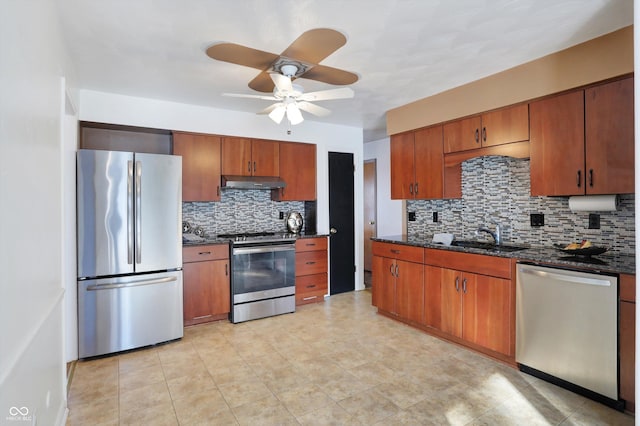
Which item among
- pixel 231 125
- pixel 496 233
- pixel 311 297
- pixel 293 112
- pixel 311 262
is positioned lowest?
pixel 311 297

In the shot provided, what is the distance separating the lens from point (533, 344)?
260 cm

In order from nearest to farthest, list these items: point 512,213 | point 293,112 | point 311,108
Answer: point 293,112 < point 311,108 < point 512,213

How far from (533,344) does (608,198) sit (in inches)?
46.4

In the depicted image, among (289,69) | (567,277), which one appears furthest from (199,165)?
(567,277)

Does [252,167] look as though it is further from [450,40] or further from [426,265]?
[450,40]

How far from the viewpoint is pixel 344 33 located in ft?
7.70

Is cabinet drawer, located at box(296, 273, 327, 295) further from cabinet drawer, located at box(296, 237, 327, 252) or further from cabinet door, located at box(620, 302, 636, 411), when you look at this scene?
cabinet door, located at box(620, 302, 636, 411)

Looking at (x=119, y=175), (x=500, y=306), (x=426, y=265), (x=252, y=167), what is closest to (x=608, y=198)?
(x=500, y=306)

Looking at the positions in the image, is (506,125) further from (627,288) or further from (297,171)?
(297,171)

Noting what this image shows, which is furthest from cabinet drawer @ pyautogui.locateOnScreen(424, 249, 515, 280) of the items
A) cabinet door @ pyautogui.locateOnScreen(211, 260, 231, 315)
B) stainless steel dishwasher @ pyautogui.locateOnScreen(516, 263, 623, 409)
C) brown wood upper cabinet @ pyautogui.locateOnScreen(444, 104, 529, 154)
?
cabinet door @ pyautogui.locateOnScreen(211, 260, 231, 315)

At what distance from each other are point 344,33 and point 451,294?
2.35 meters

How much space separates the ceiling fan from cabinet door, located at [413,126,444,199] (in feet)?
3.63

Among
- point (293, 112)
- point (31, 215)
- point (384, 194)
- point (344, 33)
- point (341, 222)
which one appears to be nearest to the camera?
point (31, 215)

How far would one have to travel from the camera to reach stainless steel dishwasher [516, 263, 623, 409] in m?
2.20
